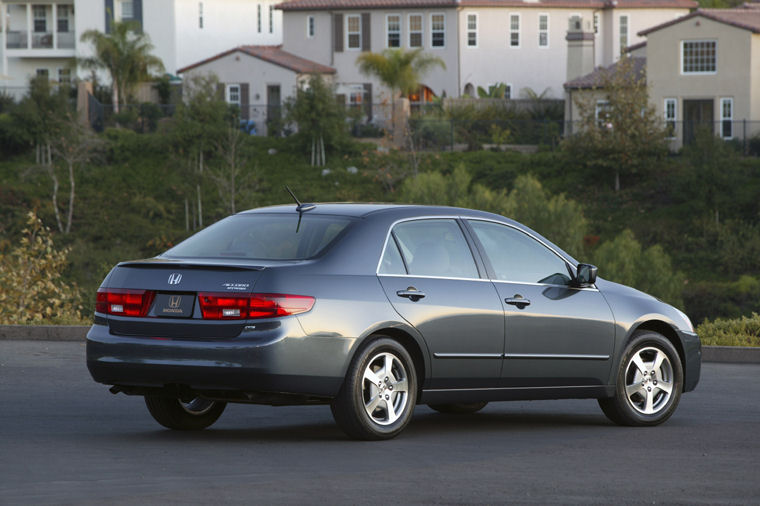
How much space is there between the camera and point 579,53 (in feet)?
212

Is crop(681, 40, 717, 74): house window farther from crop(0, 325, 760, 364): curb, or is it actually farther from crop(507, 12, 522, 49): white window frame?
crop(0, 325, 760, 364): curb

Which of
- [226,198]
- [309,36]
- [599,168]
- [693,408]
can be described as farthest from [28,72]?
[693,408]

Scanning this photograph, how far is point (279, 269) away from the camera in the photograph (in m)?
8.59

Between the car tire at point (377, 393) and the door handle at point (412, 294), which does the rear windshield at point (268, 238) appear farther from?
the car tire at point (377, 393)

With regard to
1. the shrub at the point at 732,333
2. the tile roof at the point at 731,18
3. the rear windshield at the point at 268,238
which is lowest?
the shrub at the point at 732,333

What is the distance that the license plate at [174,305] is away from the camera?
28.4ft

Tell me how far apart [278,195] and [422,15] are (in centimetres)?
1914

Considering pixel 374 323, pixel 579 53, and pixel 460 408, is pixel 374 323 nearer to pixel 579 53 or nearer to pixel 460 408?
pixel 460 408

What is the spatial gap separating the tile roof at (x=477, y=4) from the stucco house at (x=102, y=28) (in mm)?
4114

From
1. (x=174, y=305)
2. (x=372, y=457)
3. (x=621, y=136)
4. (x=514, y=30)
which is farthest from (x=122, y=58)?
(x=372, y=457)

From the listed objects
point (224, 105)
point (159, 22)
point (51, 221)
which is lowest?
point (51, 221)

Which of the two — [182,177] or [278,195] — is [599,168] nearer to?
[278,195]

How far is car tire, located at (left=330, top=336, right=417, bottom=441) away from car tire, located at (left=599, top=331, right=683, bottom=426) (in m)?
1.90

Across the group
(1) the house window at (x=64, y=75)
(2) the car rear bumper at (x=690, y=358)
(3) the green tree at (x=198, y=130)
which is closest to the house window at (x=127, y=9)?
(1) the house window at (x=64, y=75)
